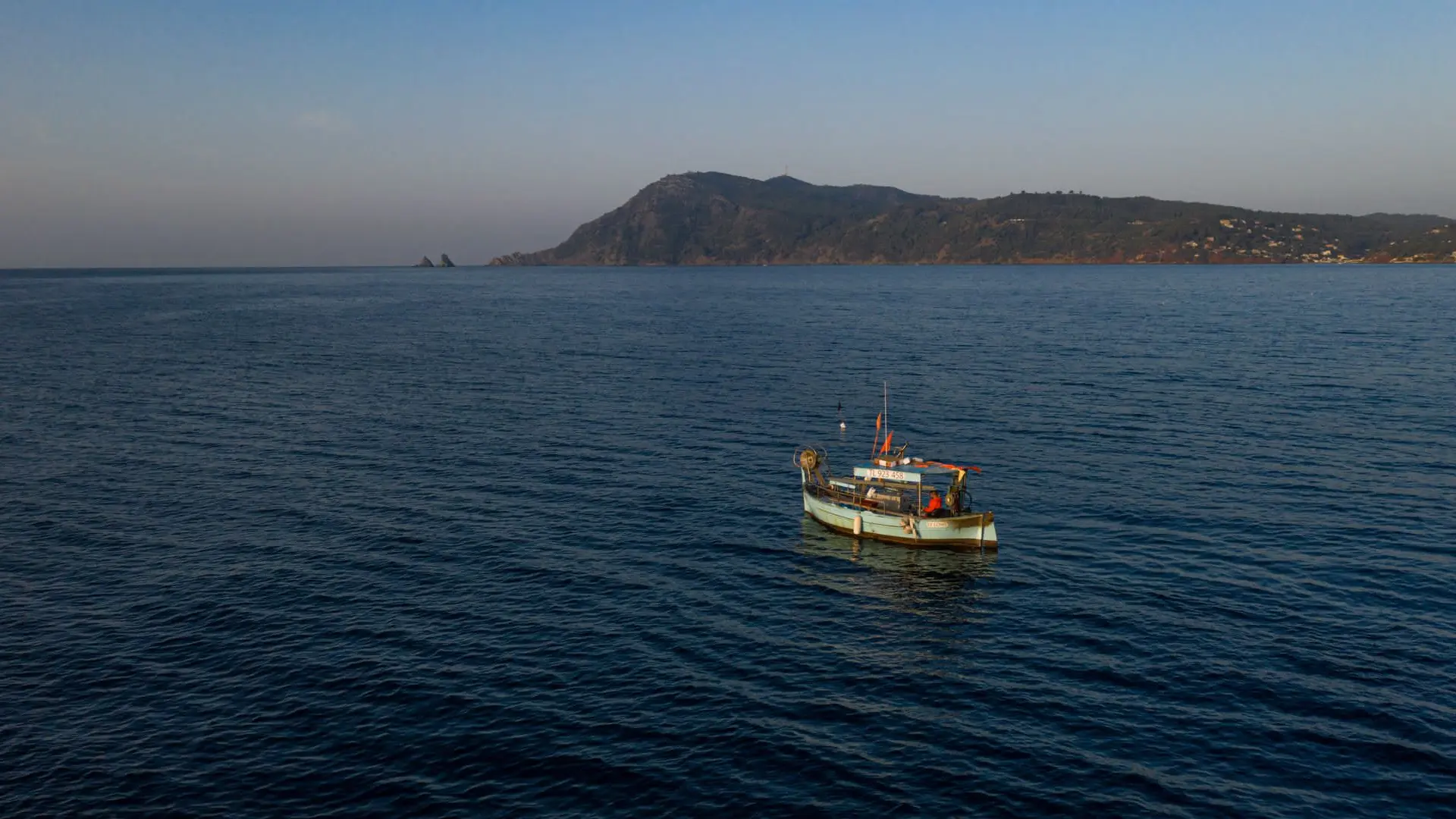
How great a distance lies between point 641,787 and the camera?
3450cm

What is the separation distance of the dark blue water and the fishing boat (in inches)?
78.3

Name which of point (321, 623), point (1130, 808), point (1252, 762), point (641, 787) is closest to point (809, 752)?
point (641, 787)

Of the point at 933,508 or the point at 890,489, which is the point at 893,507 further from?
the point at 933,508

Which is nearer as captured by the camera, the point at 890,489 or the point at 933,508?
the point at 933,508

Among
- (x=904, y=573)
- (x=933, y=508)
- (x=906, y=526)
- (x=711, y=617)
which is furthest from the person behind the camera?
(x=933, y=508)

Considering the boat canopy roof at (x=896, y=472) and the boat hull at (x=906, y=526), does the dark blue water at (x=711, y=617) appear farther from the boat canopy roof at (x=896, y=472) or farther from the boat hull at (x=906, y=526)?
the boat canopy roof at (x=896, y=472)

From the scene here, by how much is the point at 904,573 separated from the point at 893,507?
7970 millimetres

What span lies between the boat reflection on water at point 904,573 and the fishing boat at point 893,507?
0.79 m

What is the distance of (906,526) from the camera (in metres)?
61.2

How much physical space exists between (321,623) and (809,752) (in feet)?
89.0

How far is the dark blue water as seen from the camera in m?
35.1

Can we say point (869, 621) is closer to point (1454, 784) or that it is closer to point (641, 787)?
point (641, 787)

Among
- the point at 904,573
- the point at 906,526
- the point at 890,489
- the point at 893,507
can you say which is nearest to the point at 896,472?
the point at 890,489

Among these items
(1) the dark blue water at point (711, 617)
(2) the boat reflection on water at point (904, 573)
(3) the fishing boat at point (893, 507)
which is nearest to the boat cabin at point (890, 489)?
(3) the fishing boat at point (893, 507)
